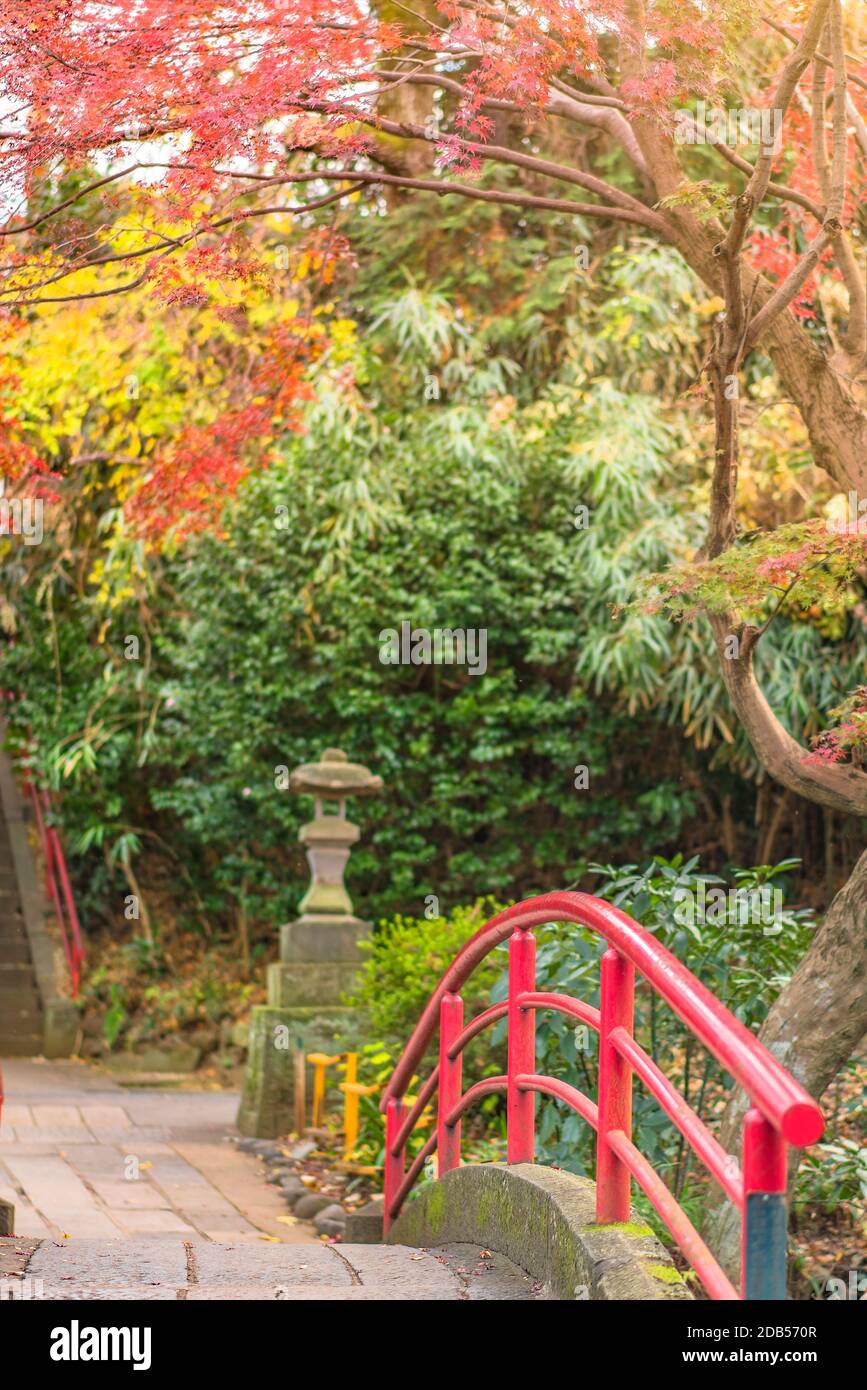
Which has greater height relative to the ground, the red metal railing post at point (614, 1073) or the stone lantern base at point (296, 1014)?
the red metal railing post at point (614, 1073)

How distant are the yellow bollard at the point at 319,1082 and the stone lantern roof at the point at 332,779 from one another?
1499 mm

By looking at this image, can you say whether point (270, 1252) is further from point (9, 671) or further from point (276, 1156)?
point (9, 671)

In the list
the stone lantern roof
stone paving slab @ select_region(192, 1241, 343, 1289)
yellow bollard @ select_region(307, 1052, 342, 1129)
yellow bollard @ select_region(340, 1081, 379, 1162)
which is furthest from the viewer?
the stone lantern roof

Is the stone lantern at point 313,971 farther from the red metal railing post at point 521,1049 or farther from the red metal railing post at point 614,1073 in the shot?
the red metal railing post at point 614,1073

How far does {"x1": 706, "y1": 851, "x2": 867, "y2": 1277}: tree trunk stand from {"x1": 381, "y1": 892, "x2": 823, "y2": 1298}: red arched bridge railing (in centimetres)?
103

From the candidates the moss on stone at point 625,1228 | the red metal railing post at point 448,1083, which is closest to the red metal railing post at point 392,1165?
the red metal railing post at point 448,1083

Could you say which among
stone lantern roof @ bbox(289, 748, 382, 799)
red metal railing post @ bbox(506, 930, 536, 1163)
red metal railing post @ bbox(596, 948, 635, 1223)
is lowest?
stone lantern roof @ bbox(289, 748, 382, 799)

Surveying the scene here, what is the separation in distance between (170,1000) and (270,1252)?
7393mm

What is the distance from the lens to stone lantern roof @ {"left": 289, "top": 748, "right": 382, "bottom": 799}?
346 inches

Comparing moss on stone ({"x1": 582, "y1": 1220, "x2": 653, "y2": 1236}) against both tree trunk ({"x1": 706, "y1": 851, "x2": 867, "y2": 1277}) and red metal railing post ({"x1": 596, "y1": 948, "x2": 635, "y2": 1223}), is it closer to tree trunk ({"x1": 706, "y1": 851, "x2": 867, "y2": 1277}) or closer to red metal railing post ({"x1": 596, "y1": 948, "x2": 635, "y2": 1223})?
red metal railing post ({"x1": 596, "y1": 948, "x2": 635, "y2": 1223})

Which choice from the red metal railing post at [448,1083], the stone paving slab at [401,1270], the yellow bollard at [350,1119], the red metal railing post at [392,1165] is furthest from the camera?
the yellow bollard at [350,1119]

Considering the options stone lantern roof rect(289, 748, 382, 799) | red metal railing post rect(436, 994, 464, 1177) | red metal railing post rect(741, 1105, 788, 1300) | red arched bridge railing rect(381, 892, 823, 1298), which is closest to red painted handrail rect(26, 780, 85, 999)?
stone lantern roof rect(289, 748, 382, 799)

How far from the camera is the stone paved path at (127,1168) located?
254 inches

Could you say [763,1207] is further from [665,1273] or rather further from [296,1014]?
[296,1014]
